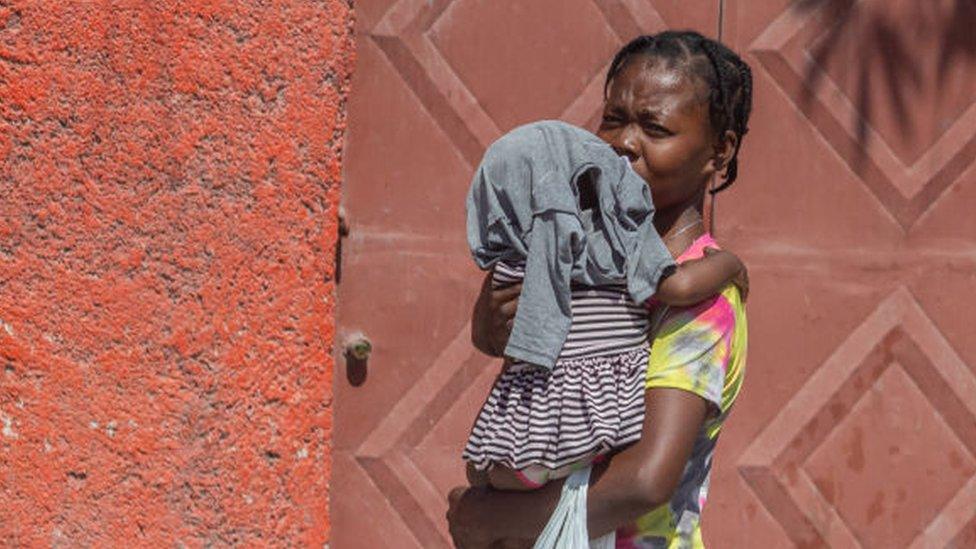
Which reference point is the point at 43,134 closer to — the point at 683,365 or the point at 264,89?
the point at 264,89

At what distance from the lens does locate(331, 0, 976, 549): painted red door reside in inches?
177

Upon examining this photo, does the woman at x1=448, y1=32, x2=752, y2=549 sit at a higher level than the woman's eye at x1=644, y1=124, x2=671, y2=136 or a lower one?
lower

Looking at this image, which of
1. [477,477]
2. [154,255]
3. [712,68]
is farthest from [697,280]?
[154,255]

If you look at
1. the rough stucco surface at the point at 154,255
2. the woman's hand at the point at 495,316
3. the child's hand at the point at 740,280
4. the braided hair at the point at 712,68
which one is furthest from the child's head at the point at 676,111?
the rough stucco surface at the point at 154,255

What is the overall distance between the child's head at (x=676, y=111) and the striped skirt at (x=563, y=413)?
0.31 meters

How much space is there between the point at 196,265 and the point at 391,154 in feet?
2.31

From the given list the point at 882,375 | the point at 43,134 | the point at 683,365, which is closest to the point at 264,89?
the point at 43,134

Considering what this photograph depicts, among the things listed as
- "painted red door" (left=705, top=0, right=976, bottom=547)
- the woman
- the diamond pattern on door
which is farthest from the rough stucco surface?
the diamond pattern on door

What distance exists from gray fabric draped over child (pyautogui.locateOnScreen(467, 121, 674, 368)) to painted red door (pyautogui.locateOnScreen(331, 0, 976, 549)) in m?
1.52

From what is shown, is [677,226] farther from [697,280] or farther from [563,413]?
[563,413]

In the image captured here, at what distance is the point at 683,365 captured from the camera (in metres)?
2.98

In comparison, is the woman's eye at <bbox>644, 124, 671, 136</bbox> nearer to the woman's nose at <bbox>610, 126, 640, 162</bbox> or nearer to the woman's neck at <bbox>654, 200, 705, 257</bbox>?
the woman's nose at <bbox>610, 126, 640, 162</bbox>

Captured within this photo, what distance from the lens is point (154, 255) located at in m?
3.93

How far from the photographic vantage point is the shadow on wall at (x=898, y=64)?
4.69 meters
